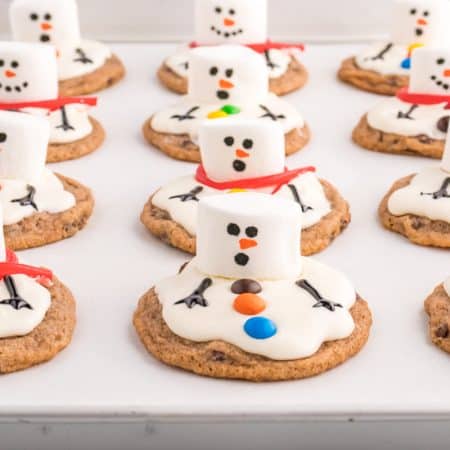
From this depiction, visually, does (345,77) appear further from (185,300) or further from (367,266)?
(185,300)

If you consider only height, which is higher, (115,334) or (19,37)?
(19,37)

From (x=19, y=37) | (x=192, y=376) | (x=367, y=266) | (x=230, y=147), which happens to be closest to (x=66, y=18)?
(x=19, y=37)

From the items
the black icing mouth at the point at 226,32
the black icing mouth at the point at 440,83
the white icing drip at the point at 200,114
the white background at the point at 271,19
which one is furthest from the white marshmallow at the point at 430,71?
the white background at the point at 271,19

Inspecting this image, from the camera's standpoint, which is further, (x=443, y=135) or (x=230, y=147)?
(x=443, y=135)

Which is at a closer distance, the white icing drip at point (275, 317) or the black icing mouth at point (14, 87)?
the white icing drip at point (275, 317)

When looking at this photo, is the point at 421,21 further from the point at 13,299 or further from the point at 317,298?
the point at 13,299

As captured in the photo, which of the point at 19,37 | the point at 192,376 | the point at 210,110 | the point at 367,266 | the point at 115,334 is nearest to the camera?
the point at 192,376

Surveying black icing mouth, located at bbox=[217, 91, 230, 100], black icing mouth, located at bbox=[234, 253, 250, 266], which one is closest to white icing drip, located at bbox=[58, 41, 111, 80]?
black icing mouth, located at bbox=[217, 91, 230, 100]

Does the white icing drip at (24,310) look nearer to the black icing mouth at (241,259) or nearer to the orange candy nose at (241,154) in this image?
the black icing mouth at (241,259)
